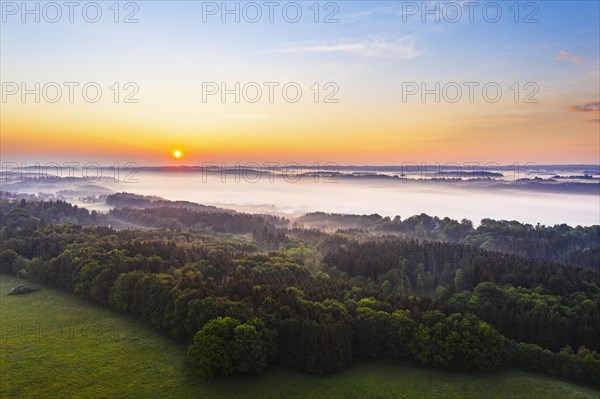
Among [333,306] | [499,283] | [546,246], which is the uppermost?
[333,306]

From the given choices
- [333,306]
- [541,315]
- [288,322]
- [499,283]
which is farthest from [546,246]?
[288,322]

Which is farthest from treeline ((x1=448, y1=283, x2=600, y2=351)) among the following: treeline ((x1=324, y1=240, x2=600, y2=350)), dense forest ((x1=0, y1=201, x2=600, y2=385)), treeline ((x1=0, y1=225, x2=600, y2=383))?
treeline ((x1=0, y1=225, x2=600, y2=383))

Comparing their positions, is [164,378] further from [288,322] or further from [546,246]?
[546,246]

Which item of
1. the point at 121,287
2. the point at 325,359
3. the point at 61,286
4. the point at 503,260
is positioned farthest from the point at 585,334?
the point at 61,286

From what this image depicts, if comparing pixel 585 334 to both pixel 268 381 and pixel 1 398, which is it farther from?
pixel 1 398

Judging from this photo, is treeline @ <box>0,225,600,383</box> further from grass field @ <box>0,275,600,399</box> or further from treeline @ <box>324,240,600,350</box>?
treeline @ <box>324,240,600,350</box>

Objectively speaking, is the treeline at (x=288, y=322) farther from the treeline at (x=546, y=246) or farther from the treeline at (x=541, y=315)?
the treeline at (x=546, y=246)

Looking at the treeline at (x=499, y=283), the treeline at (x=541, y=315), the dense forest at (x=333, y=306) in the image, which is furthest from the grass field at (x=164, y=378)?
the treeline at (x=499, y=283)

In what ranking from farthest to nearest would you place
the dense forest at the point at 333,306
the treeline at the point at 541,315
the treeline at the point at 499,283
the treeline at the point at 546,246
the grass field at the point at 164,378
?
1. the treeline at the point at 546,246
2. the treeline at the point at 499,283
3. the treeline at the point at 541,315
4. the dense forest at the point at 333,306
5. the grass field at the point at 164,378
